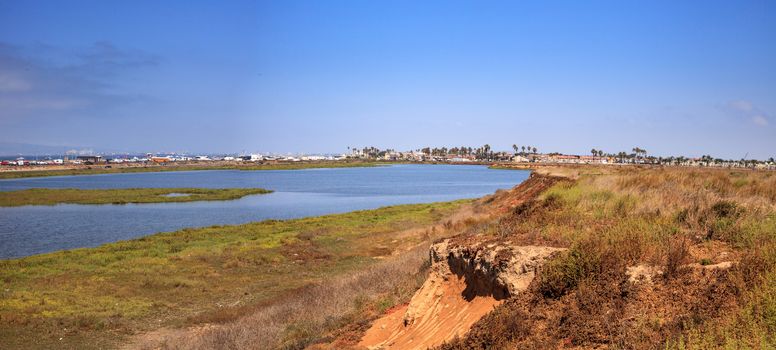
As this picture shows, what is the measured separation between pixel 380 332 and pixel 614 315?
631cm

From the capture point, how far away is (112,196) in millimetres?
79625

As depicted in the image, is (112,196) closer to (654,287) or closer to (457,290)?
(457,290)

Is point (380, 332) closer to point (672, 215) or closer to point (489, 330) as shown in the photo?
point (489, 330)

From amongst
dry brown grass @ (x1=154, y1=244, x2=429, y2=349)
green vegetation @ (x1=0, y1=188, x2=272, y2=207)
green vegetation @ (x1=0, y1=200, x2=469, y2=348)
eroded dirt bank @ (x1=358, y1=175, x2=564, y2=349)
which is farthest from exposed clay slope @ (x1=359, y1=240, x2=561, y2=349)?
green vegetation @ (x1=0, y1=188, x2=272, y2=207)

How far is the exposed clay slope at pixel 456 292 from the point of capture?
10211 millimetres

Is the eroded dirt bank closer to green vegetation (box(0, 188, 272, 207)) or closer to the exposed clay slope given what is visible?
the exposed clay slope

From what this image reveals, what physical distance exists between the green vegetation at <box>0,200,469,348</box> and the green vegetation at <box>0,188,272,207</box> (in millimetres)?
37916

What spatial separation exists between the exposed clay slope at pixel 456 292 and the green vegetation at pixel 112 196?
70.2 m

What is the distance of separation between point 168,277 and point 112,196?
62.1m

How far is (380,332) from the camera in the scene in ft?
41.3

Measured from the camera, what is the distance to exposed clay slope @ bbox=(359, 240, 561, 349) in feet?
33.5

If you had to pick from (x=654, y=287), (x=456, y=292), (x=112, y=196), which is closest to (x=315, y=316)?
(x=456, y=292)

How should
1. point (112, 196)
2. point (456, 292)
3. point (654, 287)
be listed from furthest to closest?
point (112, 196) → point (456, 292) → point (654, 287)

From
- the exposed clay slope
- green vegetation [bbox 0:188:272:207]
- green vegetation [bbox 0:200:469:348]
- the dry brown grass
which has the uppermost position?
the exposed clay slope
